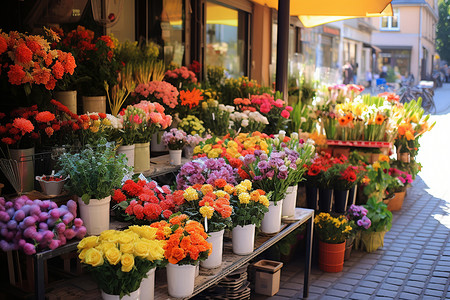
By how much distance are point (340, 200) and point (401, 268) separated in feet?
2.86

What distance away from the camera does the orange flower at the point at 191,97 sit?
512 centimetres

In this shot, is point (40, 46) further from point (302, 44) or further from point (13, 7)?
point (302, 44)

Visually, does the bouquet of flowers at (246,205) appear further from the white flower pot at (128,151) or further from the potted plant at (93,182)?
the white flower pot at (128,151)

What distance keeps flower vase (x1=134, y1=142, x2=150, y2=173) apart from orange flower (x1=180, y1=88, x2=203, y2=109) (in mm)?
1049

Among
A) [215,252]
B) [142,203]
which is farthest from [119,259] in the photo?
[142,203]

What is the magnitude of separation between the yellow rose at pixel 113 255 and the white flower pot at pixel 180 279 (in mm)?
425

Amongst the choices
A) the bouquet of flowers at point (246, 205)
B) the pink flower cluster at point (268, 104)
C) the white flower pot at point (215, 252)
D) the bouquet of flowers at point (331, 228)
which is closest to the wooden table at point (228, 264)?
the white flower pot at point (215, 252)

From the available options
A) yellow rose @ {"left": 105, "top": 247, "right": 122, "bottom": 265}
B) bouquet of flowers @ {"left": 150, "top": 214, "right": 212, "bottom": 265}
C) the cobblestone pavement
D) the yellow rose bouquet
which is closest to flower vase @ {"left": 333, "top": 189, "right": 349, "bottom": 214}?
the cobblestone pavement

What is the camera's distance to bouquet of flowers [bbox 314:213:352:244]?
505 cm

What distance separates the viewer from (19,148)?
3.27 m

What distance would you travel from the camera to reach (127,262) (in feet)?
8.05

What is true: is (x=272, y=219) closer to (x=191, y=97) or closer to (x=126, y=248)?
(x=126, y=248)

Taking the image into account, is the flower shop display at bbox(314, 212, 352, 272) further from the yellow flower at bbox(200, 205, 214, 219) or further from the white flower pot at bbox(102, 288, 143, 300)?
the white flower pot at bbox(102, 288, 143, 300)

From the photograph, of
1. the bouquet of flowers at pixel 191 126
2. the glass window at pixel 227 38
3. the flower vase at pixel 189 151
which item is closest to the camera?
the flower vase at pixel 189 151
